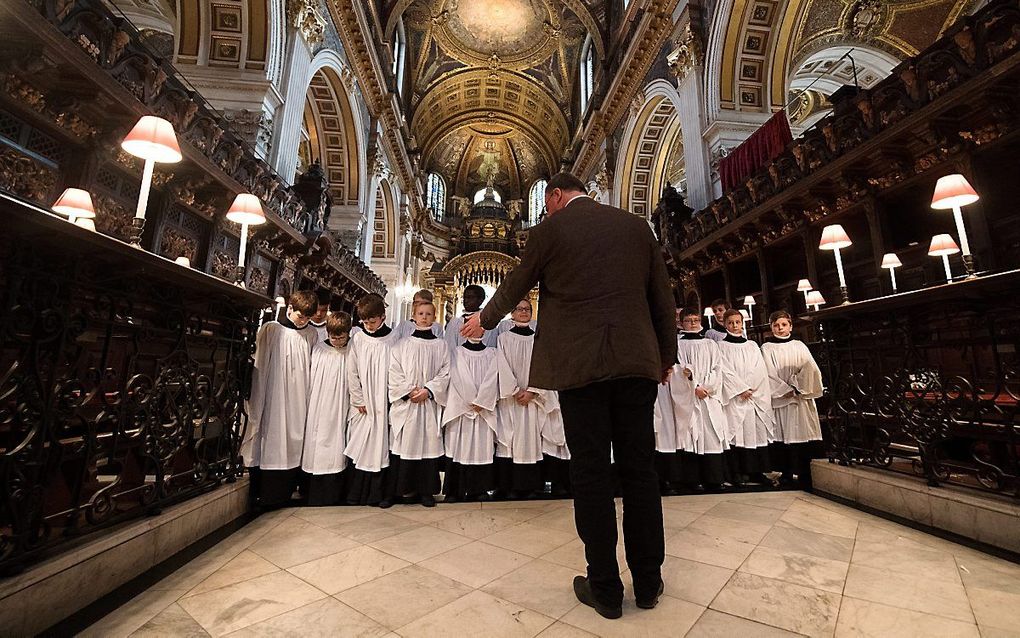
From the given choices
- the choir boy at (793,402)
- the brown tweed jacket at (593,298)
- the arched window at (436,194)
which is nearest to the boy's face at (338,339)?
the brown tweed jacket at (593,298)

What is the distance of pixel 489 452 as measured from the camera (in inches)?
124

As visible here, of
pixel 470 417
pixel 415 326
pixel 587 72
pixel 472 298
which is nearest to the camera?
pixel 470 417

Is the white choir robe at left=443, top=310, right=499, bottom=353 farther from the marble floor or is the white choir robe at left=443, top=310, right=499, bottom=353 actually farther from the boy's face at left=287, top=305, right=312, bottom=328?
the marble floor


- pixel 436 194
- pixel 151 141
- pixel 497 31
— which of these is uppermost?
pixel 497 31

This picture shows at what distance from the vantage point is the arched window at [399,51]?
16.5 metres

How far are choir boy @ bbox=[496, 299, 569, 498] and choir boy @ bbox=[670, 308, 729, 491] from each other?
107cm

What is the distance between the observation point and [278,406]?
112 inches

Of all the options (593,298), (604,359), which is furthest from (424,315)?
(604,359)

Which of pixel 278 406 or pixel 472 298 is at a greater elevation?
pixel 472 298

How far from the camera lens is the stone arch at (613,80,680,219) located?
474 inches

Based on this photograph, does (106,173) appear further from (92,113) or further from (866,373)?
(866,373)

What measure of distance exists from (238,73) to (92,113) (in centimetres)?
371

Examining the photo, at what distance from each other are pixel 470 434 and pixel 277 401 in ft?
4.63

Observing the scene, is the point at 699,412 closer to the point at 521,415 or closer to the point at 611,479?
the point at 521,415
